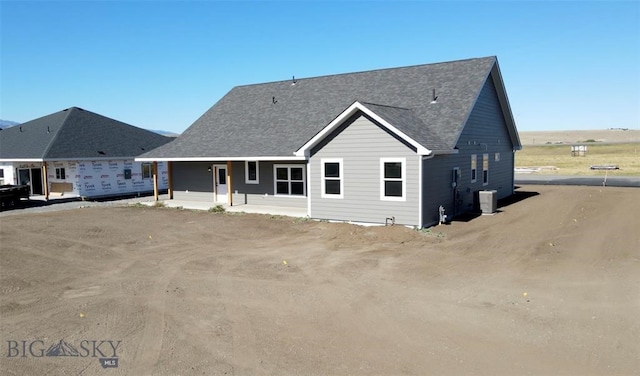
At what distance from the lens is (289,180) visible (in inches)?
870

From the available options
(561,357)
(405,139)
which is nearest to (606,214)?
(405,139)

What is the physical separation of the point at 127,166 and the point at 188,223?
53.2 feet

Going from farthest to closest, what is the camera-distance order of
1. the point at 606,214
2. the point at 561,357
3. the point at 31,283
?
the point at 606,214, the point at 31,283, the point at 561,357

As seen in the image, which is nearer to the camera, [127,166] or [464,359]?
[464,359]

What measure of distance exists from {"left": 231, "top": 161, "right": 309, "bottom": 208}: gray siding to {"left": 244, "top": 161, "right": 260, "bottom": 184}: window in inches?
5.5

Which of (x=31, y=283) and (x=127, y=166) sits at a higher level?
(x=127, y=166)

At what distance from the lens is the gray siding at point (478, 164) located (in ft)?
55.9

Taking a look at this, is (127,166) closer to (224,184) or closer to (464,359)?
(224,184)

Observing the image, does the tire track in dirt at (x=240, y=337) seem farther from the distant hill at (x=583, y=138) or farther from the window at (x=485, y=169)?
the distant hill at (x=583, y=138)

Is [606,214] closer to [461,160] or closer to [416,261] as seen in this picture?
[461,160]

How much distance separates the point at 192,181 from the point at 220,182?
2.01 meters

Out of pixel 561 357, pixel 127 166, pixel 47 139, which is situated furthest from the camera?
pixel 127 166

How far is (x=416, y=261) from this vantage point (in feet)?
39.0

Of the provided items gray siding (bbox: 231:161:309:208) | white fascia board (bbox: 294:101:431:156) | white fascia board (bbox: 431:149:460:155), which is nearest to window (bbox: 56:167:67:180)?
gray siding (bbox: 231:161:309:208)
